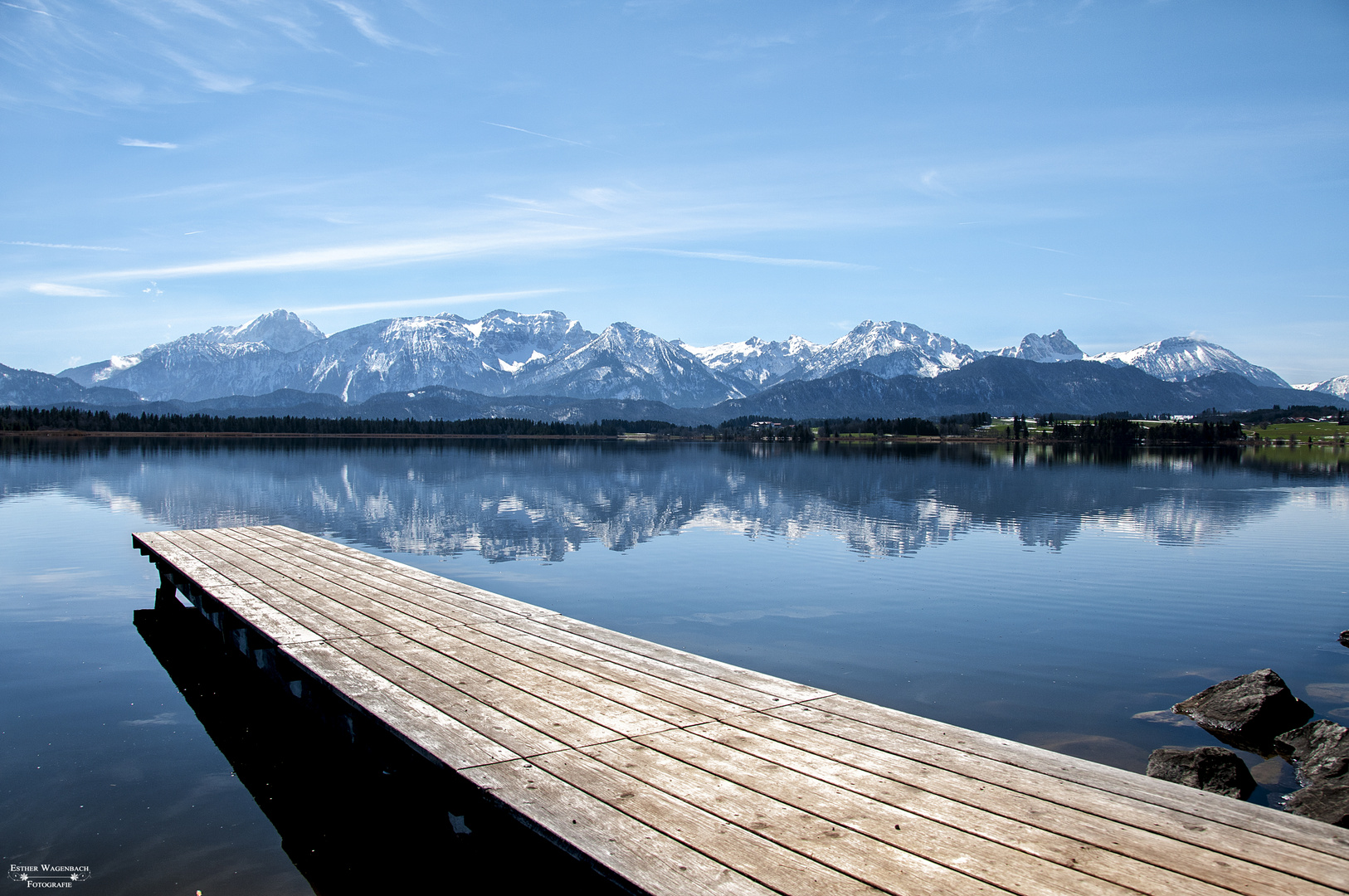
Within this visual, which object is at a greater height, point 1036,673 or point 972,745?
point 972,745

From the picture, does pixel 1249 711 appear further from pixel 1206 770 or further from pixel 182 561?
pixel 182 561

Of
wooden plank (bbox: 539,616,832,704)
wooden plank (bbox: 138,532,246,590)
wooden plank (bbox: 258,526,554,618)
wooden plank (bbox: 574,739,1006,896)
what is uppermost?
wooden plank (bbox: 574,739,1006,896)

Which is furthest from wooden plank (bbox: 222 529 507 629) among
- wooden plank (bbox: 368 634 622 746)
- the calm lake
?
the calm lake

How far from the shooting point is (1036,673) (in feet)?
60.3

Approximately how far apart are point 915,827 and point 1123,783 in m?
2.30

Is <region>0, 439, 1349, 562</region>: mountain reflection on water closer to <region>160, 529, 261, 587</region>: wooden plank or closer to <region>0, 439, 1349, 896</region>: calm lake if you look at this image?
<region>0, 439, 1349, 896</region>: calm lake

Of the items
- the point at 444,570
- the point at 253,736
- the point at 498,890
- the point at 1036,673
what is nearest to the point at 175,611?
the point at 444,570

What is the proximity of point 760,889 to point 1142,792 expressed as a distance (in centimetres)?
383

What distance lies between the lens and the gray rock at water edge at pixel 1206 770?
12719mm

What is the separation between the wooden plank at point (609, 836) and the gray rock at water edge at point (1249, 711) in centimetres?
1316

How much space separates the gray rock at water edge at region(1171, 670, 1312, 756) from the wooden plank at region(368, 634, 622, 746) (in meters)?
12.4

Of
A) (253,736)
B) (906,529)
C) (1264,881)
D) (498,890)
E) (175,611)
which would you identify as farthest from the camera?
(906,529)

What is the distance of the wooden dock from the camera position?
618cm

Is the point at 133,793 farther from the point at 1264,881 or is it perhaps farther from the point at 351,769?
the point at 1264,881
